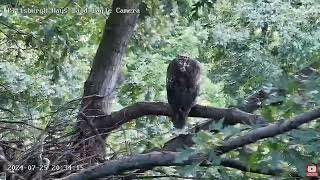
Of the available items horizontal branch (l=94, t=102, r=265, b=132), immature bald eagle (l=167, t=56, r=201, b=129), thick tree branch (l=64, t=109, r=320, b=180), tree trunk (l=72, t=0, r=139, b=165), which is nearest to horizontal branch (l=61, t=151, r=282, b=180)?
thick tree branch (l=64, t=109, r=320, b=180)

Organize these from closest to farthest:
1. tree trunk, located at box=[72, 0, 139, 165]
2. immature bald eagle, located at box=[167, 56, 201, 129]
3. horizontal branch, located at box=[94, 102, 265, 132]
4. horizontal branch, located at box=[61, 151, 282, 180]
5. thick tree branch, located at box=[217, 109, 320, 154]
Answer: thick tree branch, located at box=[217, 109, 320, 154] → horizontal branch, located at box=[61, 151, 282, 180] → horizontal branch, located at box=[94, 102, 265, 132] → immature bald eagle, located at box=[167, 56, 201, 129] → tree trunk, located at box=[72, 0, 139, 165]

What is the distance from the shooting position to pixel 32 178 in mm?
2207

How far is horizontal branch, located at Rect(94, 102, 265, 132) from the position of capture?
2667 mm

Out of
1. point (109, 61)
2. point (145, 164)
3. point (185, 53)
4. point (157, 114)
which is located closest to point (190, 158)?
point (145, 164)

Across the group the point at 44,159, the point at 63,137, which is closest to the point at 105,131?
the point at 63,137

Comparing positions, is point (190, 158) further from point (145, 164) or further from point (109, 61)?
point (109, 61)

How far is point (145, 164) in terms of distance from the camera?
1.81 m

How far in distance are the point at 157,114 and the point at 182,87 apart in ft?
0.63

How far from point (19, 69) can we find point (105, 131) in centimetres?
256

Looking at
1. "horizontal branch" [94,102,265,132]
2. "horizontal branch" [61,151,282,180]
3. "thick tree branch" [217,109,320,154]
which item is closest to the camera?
"thick tree branch" [217,109,320,154]

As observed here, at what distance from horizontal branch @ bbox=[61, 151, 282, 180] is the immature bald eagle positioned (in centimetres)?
100

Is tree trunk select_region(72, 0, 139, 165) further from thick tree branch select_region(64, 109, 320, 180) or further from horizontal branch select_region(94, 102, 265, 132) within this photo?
thick tree branch select_region(64, 109, 320, 180)

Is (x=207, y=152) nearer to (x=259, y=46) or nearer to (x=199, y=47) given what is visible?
(x=259, y=46)

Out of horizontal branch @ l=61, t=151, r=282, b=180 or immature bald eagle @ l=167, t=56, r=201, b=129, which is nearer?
horizontal branch @ l=61, t=151, r=282, b=180
